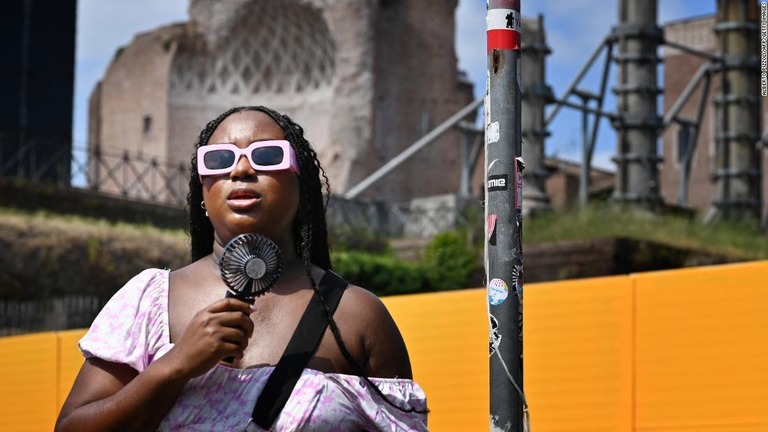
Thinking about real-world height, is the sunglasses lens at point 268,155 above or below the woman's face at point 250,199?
above

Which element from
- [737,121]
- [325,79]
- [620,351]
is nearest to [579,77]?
[737,121]

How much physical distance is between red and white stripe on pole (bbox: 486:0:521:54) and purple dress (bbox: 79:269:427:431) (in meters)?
1.34

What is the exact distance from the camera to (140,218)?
25.6 meters

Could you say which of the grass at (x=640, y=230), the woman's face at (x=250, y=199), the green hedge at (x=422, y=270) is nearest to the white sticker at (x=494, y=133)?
the woman's face at (x=250, y=199)

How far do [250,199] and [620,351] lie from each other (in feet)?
9.41

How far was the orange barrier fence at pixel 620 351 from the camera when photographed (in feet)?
17.5

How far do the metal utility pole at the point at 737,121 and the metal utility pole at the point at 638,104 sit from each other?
9.95ft

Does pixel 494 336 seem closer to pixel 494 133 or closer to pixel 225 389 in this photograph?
pixel 494 133

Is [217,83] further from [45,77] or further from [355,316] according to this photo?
[355,316]

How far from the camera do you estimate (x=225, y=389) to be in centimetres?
327

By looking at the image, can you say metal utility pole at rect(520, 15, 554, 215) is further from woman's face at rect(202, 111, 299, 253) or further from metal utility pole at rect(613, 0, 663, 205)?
woman's face at rect(202, 111, 299, 253)

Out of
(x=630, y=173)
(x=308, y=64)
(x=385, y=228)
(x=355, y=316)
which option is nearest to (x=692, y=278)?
(x=355, y=316)

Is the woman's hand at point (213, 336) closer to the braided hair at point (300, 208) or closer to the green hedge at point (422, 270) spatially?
the braided hair at point (300, 208)

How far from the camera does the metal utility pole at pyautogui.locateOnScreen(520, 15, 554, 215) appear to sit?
77.4ft
